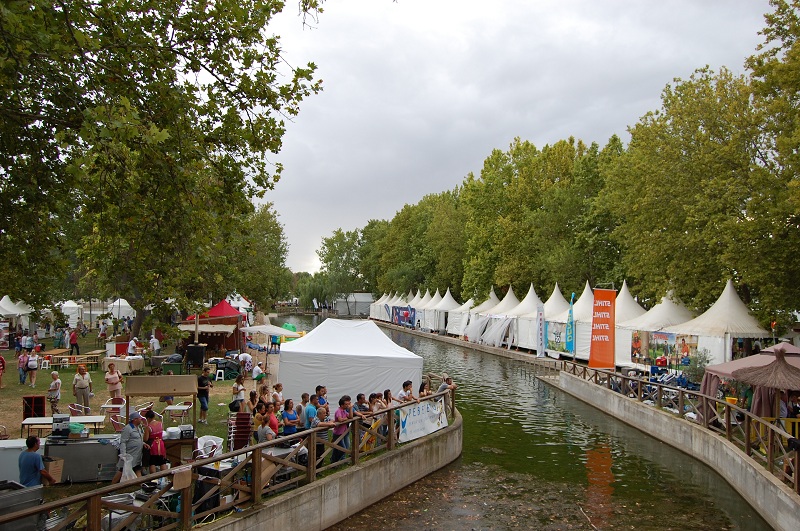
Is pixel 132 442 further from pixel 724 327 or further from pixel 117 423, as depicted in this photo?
pixel 724 327

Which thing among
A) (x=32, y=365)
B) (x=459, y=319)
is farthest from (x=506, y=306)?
(x=32, y=365)

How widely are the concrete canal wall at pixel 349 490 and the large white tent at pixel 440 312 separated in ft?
149

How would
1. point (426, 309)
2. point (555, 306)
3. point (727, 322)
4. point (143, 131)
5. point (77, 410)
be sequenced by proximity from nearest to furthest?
1. point (143, 131)
2. point (77, 410)
3. point (727, 322)
4. point (555, 306)
5. point (426, 309)

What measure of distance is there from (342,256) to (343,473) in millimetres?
106506

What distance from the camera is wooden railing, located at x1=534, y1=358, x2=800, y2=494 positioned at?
12.1 metres

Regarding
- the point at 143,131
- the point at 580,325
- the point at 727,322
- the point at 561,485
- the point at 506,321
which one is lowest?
the point at 561,485

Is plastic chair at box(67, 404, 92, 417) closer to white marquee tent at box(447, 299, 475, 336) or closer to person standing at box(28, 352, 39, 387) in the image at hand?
person standing at box(28, 352, 39, 387)

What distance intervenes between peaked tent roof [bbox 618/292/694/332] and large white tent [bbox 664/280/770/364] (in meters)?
2.05

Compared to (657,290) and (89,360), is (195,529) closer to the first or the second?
(89,360)

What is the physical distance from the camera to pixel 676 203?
3078 centimetres

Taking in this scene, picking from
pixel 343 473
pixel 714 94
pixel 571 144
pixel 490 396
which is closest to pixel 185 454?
pixel 343 473

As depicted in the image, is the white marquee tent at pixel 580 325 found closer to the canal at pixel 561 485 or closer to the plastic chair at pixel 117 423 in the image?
the canal at pixel 561 485

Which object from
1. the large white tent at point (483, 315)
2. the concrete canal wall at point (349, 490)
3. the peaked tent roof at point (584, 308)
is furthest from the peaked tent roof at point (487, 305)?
the concrete canal wall at point (349, 490)

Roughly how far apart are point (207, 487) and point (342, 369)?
8264 millimetres
